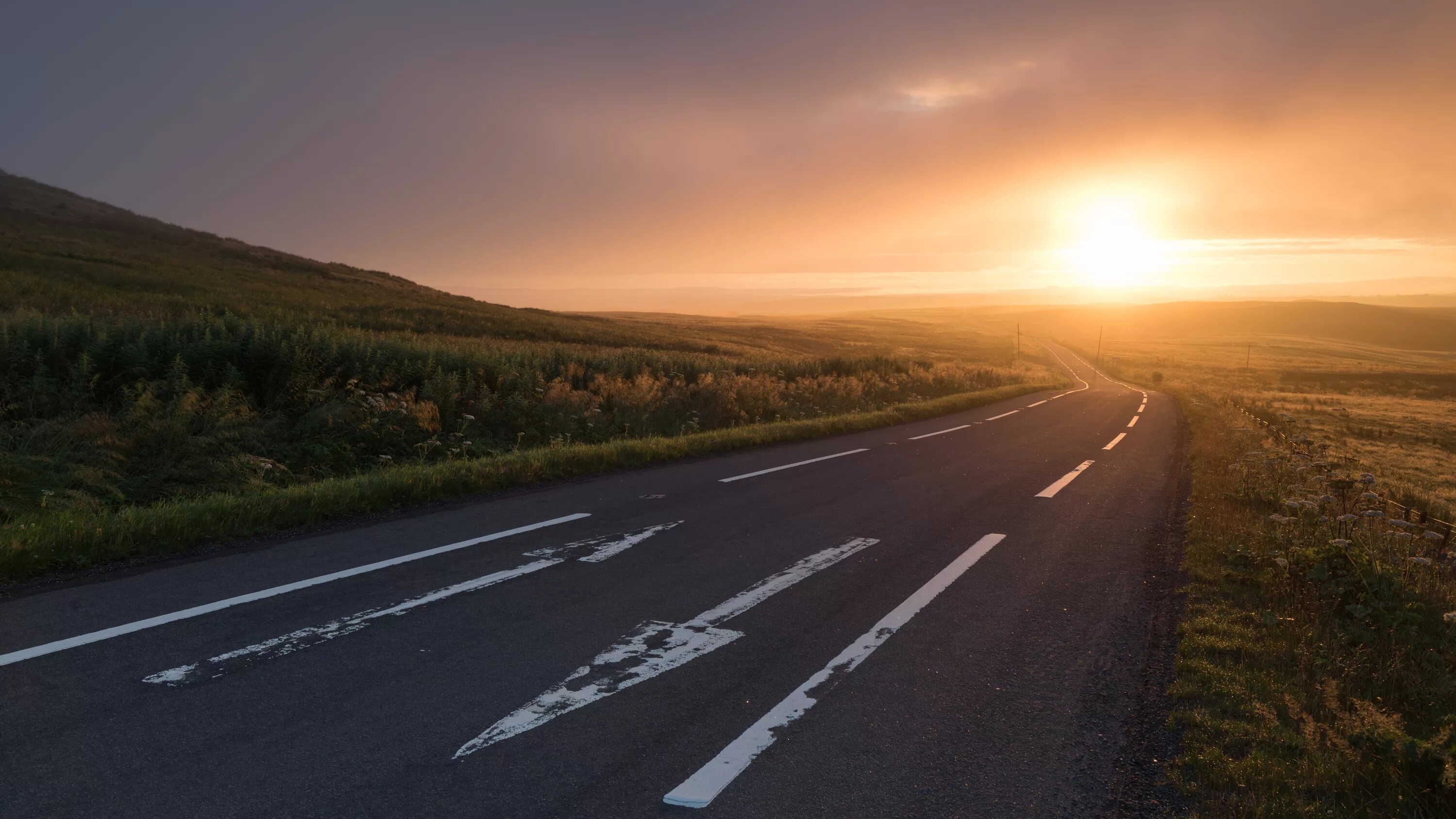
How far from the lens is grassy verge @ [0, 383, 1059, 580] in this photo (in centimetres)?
630

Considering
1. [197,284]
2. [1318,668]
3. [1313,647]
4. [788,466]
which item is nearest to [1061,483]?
[788,466]

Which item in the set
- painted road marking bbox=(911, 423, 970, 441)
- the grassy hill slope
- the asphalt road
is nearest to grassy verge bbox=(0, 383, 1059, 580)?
the asphalt road

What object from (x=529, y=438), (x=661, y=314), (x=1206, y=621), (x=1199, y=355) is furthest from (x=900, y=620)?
(x=661, y=314)

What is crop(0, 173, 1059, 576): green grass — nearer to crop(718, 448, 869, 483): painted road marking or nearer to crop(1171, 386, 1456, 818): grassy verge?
crop(718, 448, 869, 483): painted road marking

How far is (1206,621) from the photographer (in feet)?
18.6

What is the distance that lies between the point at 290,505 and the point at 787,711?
6181 mm

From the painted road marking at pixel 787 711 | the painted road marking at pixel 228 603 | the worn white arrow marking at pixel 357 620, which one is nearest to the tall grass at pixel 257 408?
the painted road marking at pixel 228 603

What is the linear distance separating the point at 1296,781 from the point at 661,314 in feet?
473

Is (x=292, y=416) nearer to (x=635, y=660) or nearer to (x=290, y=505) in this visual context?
(x=290, y=505)

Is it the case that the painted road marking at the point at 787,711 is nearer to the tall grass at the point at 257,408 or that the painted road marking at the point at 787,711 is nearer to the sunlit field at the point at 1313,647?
the sunlit field at the point at 1313,647

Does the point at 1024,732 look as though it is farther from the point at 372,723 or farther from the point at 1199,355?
the point at 1199,355

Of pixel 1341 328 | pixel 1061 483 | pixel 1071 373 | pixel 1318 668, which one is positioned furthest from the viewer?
pixel 1341 328

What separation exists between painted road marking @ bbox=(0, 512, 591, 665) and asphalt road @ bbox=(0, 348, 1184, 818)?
3 centimetres

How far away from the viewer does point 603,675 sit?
4395 millimetres
